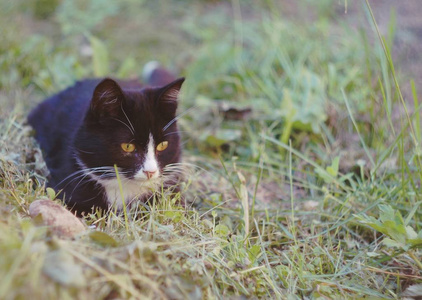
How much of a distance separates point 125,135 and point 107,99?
172 mm

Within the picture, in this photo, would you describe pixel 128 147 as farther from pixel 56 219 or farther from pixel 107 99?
pixel 56 219

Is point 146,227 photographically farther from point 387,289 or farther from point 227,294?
point 387,289

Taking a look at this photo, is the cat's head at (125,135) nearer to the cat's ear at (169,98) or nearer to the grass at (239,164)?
the cat's ear at (169,98)

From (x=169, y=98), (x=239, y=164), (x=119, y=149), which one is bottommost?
(x=239, y=164)

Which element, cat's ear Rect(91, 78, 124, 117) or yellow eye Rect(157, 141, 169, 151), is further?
yellow eye Rect(157, 141, 169, 151)

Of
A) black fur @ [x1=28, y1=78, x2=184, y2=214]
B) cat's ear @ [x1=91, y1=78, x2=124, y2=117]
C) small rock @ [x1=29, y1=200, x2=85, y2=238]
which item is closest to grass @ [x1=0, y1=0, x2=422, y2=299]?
small rock @ [x1=29, y1=200, x2=85, y2=238]

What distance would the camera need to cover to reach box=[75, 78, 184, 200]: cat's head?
2.03 metres

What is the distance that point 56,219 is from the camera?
151 centimetres

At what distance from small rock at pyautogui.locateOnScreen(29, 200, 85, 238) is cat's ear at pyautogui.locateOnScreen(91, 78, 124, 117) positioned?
546 millimetres

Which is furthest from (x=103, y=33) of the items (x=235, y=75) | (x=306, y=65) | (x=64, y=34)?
(x=306, y=65)

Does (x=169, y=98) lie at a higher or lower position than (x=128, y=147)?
higher

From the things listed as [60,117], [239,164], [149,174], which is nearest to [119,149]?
[149,174]

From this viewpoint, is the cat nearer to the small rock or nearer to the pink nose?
the pink nose

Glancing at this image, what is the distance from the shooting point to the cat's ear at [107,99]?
193 centimetres
